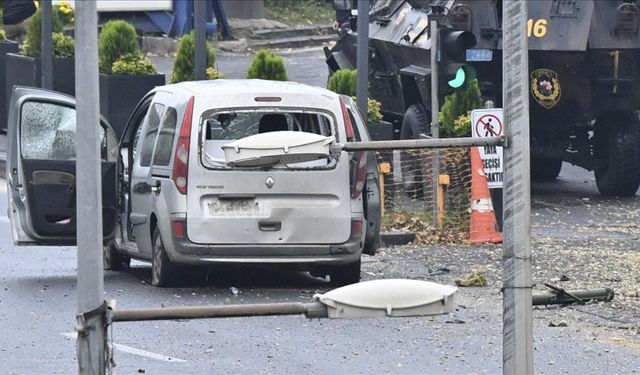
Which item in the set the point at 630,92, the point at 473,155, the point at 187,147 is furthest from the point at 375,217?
the point at 630,92

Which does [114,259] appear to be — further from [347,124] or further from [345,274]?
[347,124]

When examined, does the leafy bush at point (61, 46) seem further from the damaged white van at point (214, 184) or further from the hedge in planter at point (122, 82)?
the damaged white van at point (214, 184)

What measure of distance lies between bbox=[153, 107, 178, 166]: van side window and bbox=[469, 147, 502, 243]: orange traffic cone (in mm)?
4439

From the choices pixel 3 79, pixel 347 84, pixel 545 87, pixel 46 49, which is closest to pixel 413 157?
pixel 347 84

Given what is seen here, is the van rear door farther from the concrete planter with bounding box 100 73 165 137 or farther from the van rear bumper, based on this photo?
the concrete planter with bounding box 100 73 165 137

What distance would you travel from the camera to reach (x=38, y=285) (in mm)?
11852

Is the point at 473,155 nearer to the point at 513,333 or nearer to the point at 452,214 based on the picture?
the point at 452,214

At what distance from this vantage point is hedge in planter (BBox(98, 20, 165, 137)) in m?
20.9

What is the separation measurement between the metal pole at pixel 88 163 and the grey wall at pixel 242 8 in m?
34.0

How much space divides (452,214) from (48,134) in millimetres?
5182

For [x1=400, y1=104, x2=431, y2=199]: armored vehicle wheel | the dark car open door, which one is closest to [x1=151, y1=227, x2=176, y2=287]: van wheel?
the dark car open door

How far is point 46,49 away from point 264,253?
1109 centimetres

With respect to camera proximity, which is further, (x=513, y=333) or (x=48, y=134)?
(x=48, y=134)

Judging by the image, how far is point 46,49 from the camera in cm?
2156
